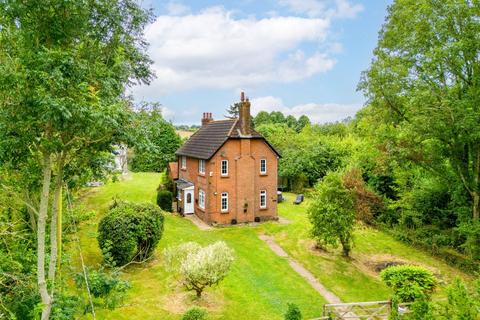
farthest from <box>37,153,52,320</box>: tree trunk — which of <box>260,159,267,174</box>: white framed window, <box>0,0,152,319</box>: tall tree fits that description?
→ <box>260,159,267,174</box>: white framed window

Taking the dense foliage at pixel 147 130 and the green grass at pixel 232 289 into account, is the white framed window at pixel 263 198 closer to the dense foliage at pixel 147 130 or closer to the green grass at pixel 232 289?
the green grass at pixel 232 289

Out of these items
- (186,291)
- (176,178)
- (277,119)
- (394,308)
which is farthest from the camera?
(277,119)

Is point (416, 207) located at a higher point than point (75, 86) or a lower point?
lower

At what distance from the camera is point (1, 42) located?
26.6ft

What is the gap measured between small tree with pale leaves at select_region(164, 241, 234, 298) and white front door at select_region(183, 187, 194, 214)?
52.1 feet

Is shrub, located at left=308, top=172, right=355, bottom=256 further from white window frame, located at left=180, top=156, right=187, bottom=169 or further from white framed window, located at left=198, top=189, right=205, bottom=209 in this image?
white window frame, located at left=180, top=156, right=187, bottom=169

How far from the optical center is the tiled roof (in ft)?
93.9

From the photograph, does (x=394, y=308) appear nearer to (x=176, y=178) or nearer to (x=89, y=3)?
(x=89, y=3)

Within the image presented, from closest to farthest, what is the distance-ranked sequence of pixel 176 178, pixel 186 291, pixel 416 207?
pixel 186 291 → pixel 416 207 → pixel 176 178

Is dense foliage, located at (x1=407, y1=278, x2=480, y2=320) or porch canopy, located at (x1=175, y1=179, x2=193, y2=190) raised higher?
porch canopy, located at (x1=175, y1=179, x2=193, y2=190)

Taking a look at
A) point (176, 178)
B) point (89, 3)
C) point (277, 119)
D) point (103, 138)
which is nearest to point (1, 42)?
point (89, 3)

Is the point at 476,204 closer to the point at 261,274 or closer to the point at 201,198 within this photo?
the point at 261,274

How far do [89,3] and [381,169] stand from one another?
27541 mm

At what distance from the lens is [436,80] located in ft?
67.7
